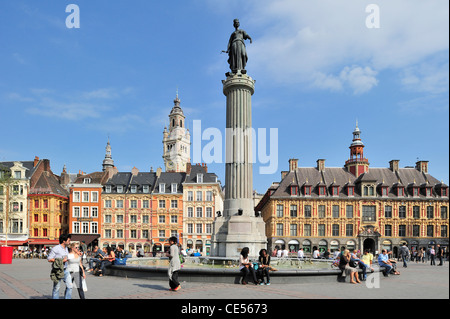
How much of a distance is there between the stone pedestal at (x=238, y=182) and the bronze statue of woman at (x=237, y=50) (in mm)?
621

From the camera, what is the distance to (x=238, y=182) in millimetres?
18938

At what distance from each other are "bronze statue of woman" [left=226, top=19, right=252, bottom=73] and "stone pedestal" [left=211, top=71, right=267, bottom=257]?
0.62 m

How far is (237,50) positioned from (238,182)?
6.55 m

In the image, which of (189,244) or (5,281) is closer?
(5,281)

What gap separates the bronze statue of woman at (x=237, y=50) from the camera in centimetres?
2002

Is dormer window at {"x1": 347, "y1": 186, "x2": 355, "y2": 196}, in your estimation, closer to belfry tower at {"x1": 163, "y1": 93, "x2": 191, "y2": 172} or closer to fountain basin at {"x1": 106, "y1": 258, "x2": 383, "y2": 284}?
fountain basin at {"x1": 106, "y1": 258, "x2": 383, "y2": 284}

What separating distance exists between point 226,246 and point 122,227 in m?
39.8

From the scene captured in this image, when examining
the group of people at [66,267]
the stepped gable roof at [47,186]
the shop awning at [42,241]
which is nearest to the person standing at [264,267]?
the group of people at [66,267]

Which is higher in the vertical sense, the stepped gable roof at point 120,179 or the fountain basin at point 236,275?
the stepped gable roof at point 120,179

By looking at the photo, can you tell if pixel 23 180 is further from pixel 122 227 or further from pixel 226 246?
pixel 226 246

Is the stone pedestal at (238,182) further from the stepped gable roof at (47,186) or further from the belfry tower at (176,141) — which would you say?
the belfry tower at (176,141)

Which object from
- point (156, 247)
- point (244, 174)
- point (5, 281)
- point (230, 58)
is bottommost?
point (156, 247)
